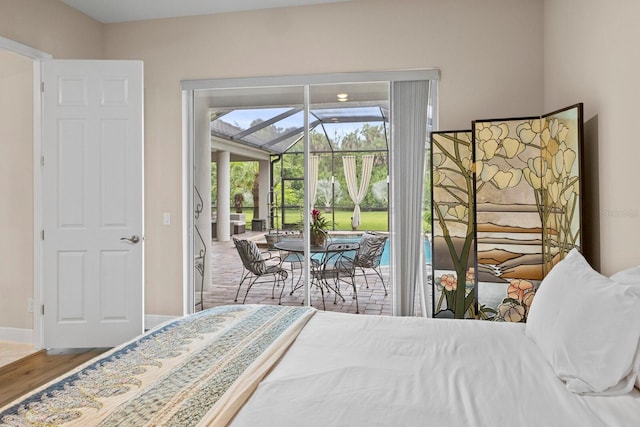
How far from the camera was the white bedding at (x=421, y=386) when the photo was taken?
1.21 metres

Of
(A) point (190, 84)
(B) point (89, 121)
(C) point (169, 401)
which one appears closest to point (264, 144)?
(A) point (190, 84)

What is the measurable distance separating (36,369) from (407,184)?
10.5 ft

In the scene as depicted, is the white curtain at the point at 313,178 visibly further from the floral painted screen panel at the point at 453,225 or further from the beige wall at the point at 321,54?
the floral painted screen panel at the point at 453,225

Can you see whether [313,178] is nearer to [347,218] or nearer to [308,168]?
[308,168]

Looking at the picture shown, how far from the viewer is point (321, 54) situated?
12.7 ft

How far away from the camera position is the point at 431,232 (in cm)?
360

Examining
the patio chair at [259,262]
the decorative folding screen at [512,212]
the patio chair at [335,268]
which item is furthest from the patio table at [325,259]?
the decorative folding screen at [512,212]

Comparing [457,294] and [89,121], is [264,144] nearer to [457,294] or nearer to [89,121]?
[89,121]

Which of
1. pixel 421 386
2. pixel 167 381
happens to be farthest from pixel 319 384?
pixel 167 381

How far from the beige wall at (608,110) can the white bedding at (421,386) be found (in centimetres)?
91

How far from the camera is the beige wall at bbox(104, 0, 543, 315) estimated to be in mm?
3592

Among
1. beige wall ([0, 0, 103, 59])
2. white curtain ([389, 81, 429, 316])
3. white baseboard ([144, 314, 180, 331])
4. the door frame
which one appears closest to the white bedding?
white curtain ([389, 81, 429, 316])

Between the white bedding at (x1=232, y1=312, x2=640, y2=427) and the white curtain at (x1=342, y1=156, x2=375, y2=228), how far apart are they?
1996 millimetres

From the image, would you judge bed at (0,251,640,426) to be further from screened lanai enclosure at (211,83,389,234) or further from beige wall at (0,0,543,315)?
beige wall at (0,0,543,315)
